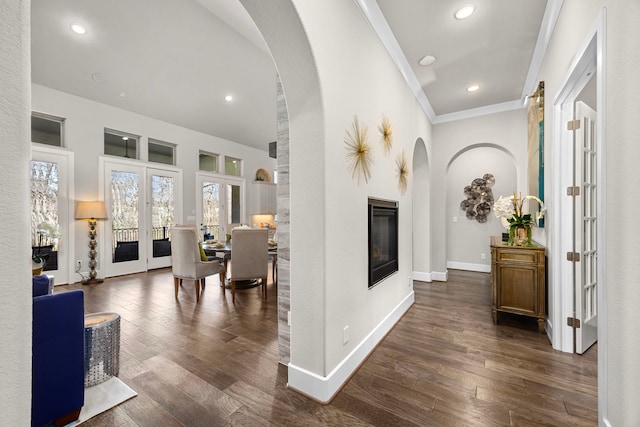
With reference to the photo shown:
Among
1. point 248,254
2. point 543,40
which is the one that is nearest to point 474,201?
point 543,40

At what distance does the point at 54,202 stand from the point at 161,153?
2.11 metres

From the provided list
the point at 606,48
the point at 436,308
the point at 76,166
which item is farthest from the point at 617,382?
the point at 76,166

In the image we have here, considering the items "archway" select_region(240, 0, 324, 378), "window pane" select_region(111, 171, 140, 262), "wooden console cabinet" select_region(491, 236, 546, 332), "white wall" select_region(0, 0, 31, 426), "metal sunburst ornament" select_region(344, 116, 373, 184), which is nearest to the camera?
"white wall" select_region(0, 0, 31, 426)

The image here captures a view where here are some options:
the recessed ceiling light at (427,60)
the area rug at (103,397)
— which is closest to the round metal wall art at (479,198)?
the recessed ceiling light at (427,60)

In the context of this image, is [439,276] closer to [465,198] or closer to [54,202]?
[465,198]

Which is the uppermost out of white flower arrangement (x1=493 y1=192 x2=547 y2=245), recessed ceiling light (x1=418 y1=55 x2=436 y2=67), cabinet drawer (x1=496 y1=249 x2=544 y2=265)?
recessed ceiling light (x1=418 y1=55 x2=436 y2=67)

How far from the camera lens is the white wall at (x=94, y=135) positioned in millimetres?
4566

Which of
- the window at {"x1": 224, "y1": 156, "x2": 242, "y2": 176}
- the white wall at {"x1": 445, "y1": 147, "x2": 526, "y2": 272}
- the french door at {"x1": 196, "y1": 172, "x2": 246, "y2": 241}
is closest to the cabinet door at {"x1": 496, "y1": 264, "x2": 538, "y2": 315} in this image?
the white wall at {"x1": 445, "y1": 147, "x2": 526, "y2": 272}

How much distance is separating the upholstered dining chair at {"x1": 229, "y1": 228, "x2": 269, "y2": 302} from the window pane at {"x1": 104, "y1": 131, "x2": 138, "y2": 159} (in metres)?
3.57

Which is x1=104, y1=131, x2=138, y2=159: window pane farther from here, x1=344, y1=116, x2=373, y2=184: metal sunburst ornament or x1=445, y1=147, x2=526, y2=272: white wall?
x1=445, y1=147, x2=526, y2=272: white wall

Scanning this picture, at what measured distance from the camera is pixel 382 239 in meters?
2.75

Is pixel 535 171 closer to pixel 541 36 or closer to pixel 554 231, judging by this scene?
pixel 554 231

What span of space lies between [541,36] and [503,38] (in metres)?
0.34

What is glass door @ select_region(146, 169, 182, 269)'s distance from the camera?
229 inches
